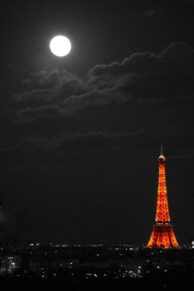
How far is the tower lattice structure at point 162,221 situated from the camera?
121 metres

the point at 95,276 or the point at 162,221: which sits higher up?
the point at 162,221

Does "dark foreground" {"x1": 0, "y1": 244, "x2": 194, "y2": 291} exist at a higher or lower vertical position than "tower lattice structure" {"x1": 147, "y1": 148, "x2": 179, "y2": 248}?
lower

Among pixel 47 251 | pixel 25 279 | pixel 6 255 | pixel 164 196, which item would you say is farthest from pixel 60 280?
pixel 47 251

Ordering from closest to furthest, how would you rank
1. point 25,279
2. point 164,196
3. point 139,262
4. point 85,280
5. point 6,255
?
point 25,279 < point 85,280 < point 6,255 < point 164,196 < point 139,262

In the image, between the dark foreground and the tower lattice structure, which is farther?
the tower lattice structure

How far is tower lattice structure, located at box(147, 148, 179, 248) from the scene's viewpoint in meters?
121

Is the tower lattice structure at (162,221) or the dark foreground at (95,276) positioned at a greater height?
the tower lattice structure at (162,221)

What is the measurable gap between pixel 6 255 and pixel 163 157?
26961 mm

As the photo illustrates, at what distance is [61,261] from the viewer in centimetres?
13400

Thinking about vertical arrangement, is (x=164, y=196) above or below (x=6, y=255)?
above

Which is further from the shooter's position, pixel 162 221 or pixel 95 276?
pixel 162 221

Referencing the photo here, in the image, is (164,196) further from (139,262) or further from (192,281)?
(192,281)

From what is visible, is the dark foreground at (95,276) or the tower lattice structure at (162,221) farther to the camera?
the tower lattice structure at (162,221)

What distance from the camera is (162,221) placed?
12212cm
